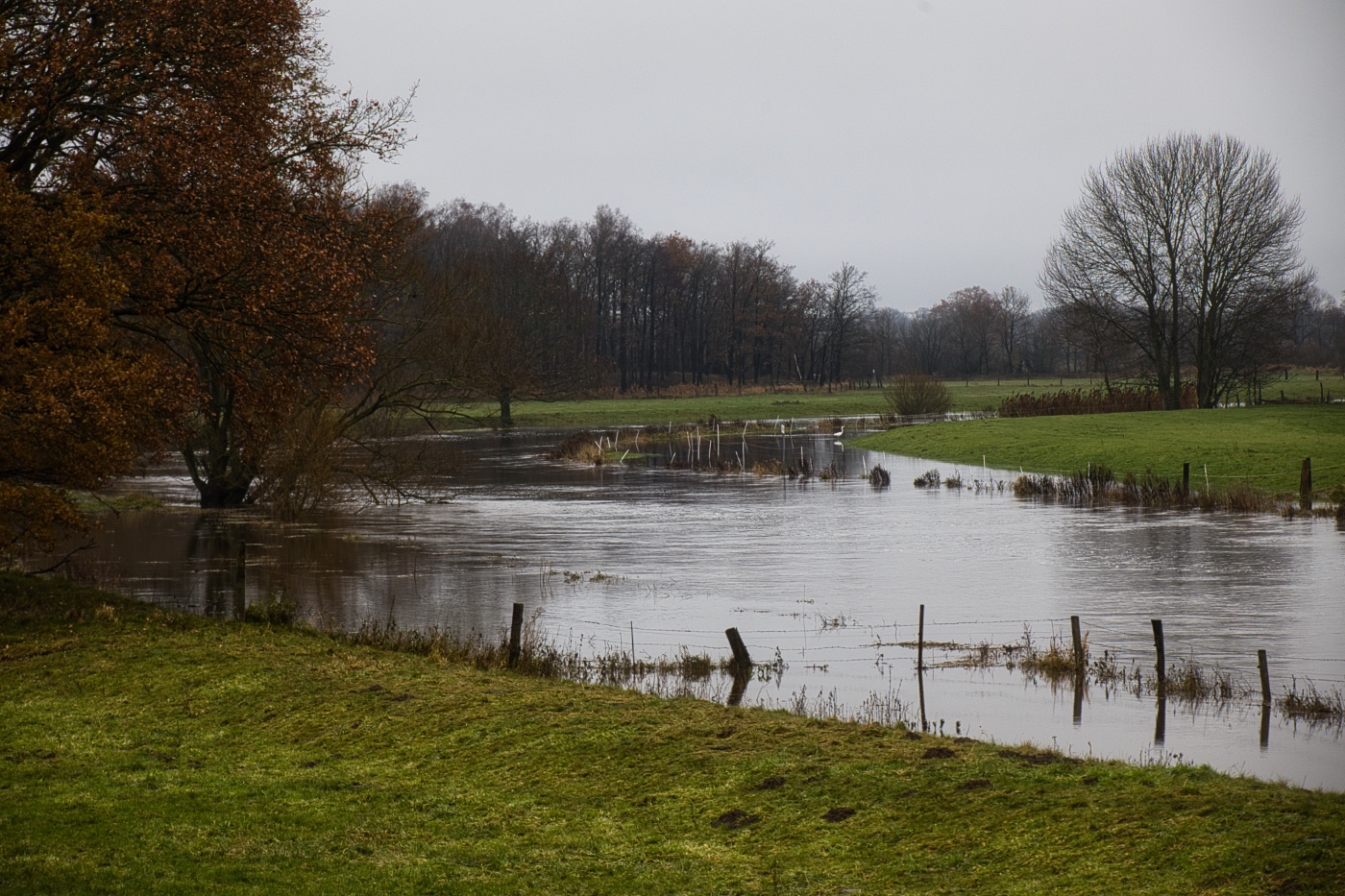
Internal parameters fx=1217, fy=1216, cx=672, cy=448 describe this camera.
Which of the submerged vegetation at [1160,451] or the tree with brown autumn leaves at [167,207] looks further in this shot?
the submerged vegetation at [1160,451]

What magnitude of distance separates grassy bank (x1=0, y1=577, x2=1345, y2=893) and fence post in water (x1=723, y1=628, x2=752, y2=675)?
3.10 metres

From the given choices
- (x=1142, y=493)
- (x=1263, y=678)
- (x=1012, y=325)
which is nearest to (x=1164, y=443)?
(x=1142, y=493)

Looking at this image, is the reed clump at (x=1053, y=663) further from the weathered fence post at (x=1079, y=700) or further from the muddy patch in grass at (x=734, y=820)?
the muddy patch in grass at (x=734, y=820)

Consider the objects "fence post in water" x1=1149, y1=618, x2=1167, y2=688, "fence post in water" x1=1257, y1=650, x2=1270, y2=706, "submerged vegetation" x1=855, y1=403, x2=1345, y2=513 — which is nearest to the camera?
"fence post in water" x1=1257, y1=650, x2=1270, y2=706

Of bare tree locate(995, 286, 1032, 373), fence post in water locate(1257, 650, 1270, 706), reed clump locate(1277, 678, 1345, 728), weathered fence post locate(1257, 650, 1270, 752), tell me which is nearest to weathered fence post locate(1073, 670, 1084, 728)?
weathered fence post locate(1257, 650, 1270, 752)

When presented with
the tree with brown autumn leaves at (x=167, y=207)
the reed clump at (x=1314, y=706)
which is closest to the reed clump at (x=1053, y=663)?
the reed clump at (x=1314, y=706)

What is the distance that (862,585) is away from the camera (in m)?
23.1

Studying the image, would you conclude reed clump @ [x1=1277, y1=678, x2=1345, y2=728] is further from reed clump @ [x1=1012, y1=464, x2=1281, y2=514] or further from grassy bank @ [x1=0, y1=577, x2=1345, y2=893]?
reed clump @ [x1=1012, y1=464, x2=1281, y2=514]

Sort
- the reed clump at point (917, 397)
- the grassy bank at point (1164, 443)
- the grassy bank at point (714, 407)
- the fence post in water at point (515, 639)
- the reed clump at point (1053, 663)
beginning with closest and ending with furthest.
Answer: the fence post in water at point (515, 639), the reed clump at point (1053, 663), the grassy bank at point (1164, 443), the reed clump at point (917, 397), the grassy bank at point (714, 407)

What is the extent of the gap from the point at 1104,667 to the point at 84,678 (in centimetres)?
1182

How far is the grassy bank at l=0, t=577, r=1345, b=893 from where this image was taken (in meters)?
7.07

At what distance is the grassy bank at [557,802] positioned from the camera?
7.07 metres

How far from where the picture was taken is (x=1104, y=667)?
15.4 m

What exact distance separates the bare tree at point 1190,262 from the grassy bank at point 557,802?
60.2 metres
